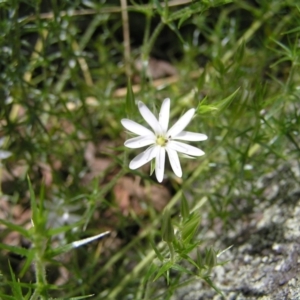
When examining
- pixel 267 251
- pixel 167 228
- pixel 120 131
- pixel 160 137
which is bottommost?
pixel 267 251

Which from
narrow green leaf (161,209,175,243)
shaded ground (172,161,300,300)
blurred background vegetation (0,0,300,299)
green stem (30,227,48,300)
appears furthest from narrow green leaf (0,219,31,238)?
shaded ground (172,161,300,300)

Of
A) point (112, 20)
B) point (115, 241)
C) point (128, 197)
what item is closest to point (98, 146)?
point (128, 197)

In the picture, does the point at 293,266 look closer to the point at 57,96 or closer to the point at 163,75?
the point at 57,96

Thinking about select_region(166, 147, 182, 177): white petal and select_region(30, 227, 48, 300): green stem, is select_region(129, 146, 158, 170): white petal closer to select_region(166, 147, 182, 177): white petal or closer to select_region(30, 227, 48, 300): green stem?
select_region(166, 147, 182, 177): white petal

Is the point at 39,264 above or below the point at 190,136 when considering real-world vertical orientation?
below

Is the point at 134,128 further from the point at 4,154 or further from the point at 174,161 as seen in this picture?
the point at 4,154

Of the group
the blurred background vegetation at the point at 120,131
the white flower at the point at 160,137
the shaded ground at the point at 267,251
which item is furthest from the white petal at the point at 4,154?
the shaded ground at the point at 267,251

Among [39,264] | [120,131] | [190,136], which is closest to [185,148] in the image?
[190,136]
